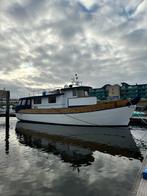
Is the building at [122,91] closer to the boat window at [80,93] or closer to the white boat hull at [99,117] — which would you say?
the boat window at [80,93]

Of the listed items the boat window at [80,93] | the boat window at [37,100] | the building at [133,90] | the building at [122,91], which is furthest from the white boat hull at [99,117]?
the building at [133,90]

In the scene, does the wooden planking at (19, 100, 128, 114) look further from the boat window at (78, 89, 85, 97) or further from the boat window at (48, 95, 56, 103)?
the boat window at (78, 89, 85, 97)

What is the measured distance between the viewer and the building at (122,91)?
3776 inches

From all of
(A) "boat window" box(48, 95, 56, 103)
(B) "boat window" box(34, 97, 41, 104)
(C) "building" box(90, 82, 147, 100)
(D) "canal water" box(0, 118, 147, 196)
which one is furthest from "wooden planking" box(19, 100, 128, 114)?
(C) "building" box(90, 82, 147, 100)

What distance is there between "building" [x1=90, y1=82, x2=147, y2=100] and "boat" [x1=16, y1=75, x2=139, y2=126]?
203 ft

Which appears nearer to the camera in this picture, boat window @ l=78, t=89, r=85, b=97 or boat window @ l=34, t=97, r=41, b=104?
boat window @ l=78, t=89, r=85, b=97

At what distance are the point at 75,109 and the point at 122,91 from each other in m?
82.0

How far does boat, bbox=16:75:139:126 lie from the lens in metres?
23.9

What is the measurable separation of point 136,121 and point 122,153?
1959 centimetres

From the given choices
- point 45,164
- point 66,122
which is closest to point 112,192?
point 45,164

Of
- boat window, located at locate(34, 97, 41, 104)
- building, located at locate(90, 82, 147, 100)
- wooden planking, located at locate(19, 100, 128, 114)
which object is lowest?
wooden planking, located at locate(19, 100, 128, 114)

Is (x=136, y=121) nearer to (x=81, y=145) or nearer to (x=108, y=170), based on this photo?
(x=81, y=145)

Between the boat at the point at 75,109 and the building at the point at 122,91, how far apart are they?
6181 centimetres

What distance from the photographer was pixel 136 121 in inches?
1235
